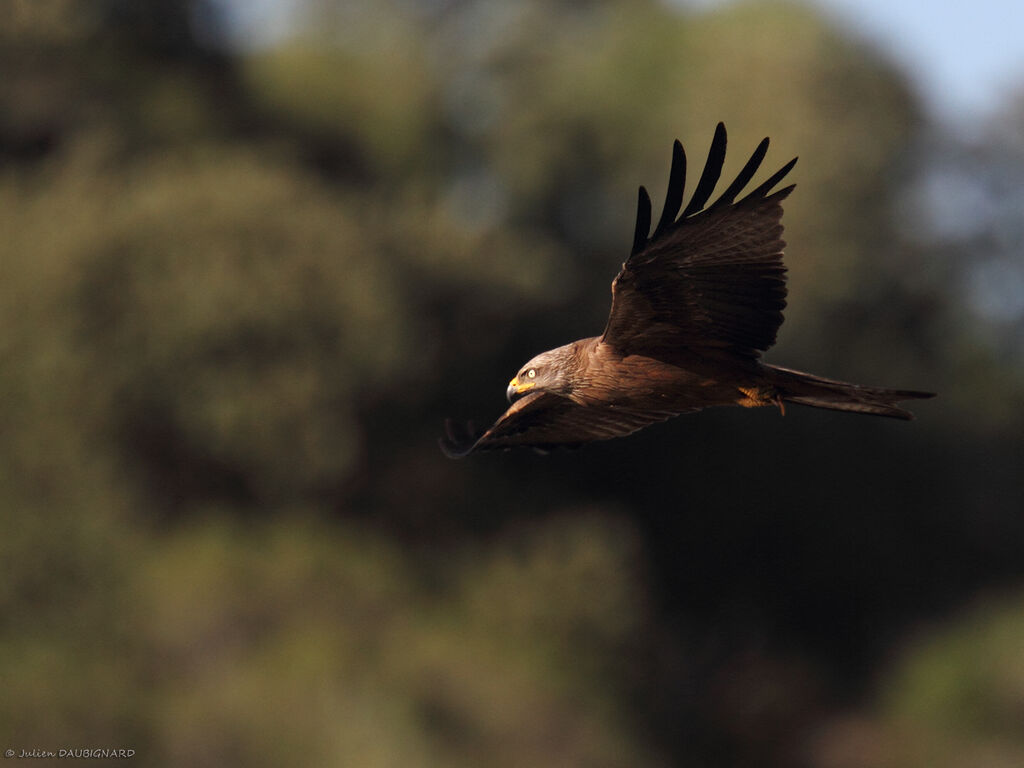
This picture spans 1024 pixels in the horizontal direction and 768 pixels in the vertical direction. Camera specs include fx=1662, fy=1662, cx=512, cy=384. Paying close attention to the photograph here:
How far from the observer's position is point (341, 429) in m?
24.6

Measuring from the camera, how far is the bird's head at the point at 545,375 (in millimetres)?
6941

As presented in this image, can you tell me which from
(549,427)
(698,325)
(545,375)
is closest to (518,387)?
(545,375)

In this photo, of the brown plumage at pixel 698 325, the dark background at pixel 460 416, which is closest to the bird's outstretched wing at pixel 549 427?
the brown plumage at pixel 698 325

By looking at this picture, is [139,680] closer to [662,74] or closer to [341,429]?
[341,429]

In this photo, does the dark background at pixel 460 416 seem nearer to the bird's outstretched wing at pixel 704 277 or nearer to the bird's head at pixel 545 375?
the bird's head at pixel 545 375

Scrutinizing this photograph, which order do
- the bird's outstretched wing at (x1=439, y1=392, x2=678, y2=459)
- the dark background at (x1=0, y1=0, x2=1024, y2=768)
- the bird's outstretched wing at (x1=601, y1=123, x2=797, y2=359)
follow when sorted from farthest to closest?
the dark background at (x1=0, y1=0, x2=1024, y2=768)
the bird's outstretched wing at (x1=439, y1=392, x2=678, y2=459)
the bird's outstretched wing at (x1=601, y1=123, x2=797, y2=359)

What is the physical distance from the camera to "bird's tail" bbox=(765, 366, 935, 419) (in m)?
6.33

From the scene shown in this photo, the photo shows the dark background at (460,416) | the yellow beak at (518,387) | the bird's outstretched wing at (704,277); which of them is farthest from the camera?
the dark background at (460,416)

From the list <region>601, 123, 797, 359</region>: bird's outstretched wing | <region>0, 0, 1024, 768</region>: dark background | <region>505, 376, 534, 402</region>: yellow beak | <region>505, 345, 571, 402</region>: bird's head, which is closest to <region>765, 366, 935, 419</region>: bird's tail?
<region>601, 123, 797, 359</region>: bird's outstretched wing

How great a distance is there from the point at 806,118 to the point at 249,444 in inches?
439

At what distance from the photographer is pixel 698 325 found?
6504 millimetres

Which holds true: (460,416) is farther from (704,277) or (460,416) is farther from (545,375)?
(704,277)

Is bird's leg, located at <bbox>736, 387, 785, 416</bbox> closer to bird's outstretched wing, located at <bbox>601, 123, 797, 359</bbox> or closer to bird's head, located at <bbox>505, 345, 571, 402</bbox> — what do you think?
bird's outstretched wing, located at <bbox>601, 123, 797, 359</bbox>

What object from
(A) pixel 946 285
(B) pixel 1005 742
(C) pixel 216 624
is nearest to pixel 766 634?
(B) pixel 1005 742
